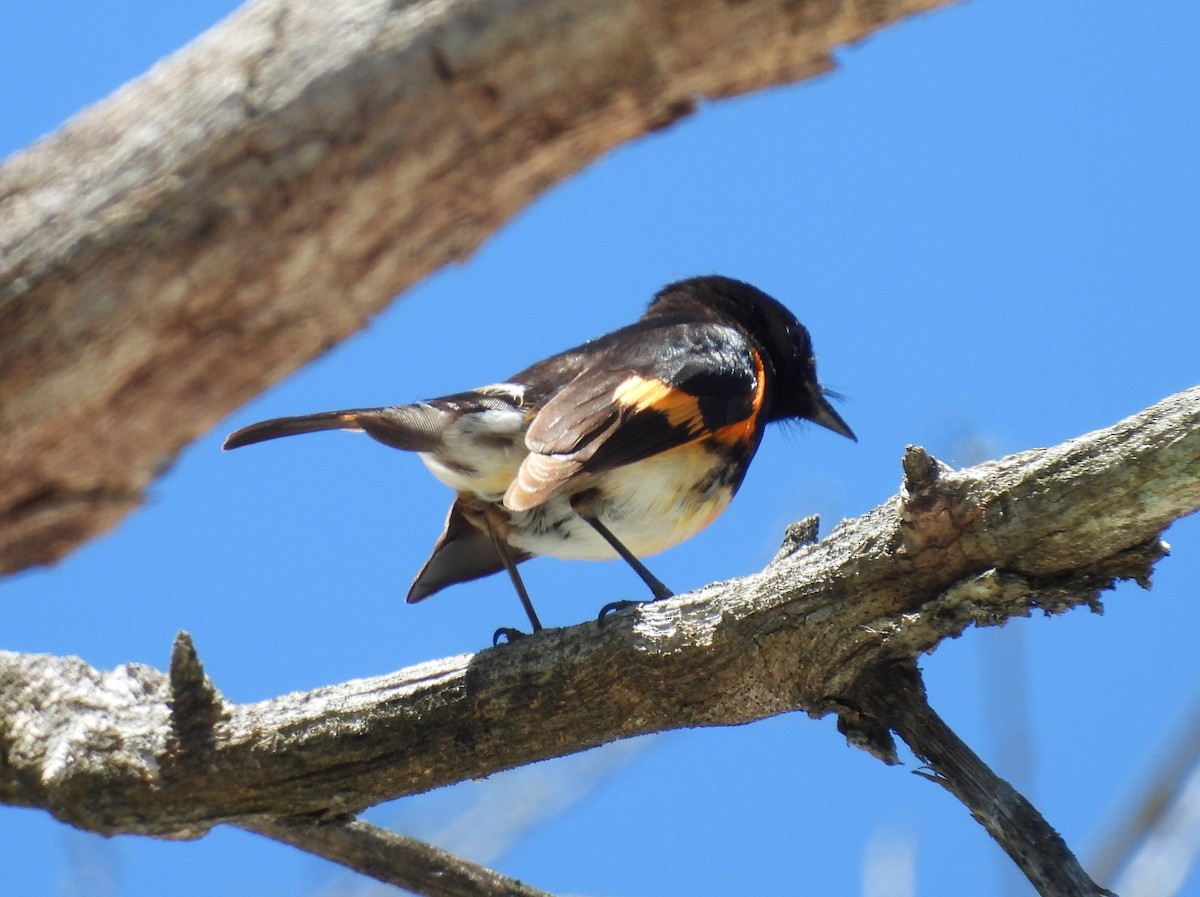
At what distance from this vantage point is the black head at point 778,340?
5043 millimetres

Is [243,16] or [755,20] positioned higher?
[243,16]

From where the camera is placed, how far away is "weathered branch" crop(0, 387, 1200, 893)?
238 cm

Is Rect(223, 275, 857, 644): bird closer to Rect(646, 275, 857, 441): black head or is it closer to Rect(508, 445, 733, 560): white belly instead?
Rect(508, 445, 733, 560): white belly

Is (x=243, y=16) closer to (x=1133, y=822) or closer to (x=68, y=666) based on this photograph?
(x=68, y=666)

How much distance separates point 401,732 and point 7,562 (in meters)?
1.39

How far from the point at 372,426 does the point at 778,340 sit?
205cm

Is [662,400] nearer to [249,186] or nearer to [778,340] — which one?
[778,340]

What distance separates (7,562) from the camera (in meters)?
1.73

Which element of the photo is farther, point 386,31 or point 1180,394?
point 1180,394

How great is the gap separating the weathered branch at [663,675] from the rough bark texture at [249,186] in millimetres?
1065

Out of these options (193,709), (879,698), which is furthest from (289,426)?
→ (879,698)

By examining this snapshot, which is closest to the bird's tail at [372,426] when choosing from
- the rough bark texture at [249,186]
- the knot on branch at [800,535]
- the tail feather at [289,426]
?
the tail feather at [289,426]

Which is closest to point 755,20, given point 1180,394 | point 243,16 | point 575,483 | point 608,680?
point 243,16

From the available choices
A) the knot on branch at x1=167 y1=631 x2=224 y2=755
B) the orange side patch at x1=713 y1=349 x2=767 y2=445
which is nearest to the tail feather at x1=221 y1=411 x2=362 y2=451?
the knot on branch at x1=167 y1=631 x2=224 y2=755
